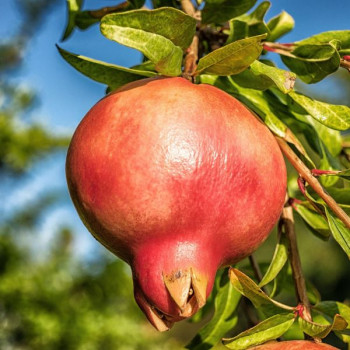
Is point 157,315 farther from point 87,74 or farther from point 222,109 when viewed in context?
point 87,74

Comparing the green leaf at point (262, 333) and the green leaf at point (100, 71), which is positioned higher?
the green leaf at point (100, 71)

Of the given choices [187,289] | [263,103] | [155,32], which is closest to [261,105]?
[263,103]

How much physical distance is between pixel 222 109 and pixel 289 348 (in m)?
0.28

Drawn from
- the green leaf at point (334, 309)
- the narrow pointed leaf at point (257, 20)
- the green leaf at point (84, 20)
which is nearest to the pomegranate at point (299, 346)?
the green leaf at point (334, 309)

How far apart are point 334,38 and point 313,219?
0.29 metres

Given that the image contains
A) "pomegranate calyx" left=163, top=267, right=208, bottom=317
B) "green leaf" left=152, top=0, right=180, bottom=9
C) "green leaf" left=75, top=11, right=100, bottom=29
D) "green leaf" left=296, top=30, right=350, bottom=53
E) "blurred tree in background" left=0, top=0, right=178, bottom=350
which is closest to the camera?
"pomegranate calyx" left=163, top=267, right=208, bottom=317

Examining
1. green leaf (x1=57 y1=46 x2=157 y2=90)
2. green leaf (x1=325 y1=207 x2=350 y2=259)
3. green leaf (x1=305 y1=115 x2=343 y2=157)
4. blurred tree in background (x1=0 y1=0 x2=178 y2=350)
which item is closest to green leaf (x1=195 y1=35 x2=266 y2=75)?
green leaf (x1=57 y1=46 x2=157 y2=90)

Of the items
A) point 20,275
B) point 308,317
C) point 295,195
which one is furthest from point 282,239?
point 20,275

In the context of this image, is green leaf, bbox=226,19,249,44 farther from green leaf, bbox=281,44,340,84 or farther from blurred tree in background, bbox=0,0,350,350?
blurred tree in background, bbox=0,0,350,350

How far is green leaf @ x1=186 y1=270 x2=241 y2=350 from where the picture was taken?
965 millimetres

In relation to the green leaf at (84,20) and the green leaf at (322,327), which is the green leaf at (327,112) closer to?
the green leaf at (322,327)

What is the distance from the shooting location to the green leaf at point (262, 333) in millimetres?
691

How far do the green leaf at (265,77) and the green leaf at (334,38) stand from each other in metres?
0.12

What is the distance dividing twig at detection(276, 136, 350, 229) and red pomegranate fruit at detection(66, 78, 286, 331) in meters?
0.09
